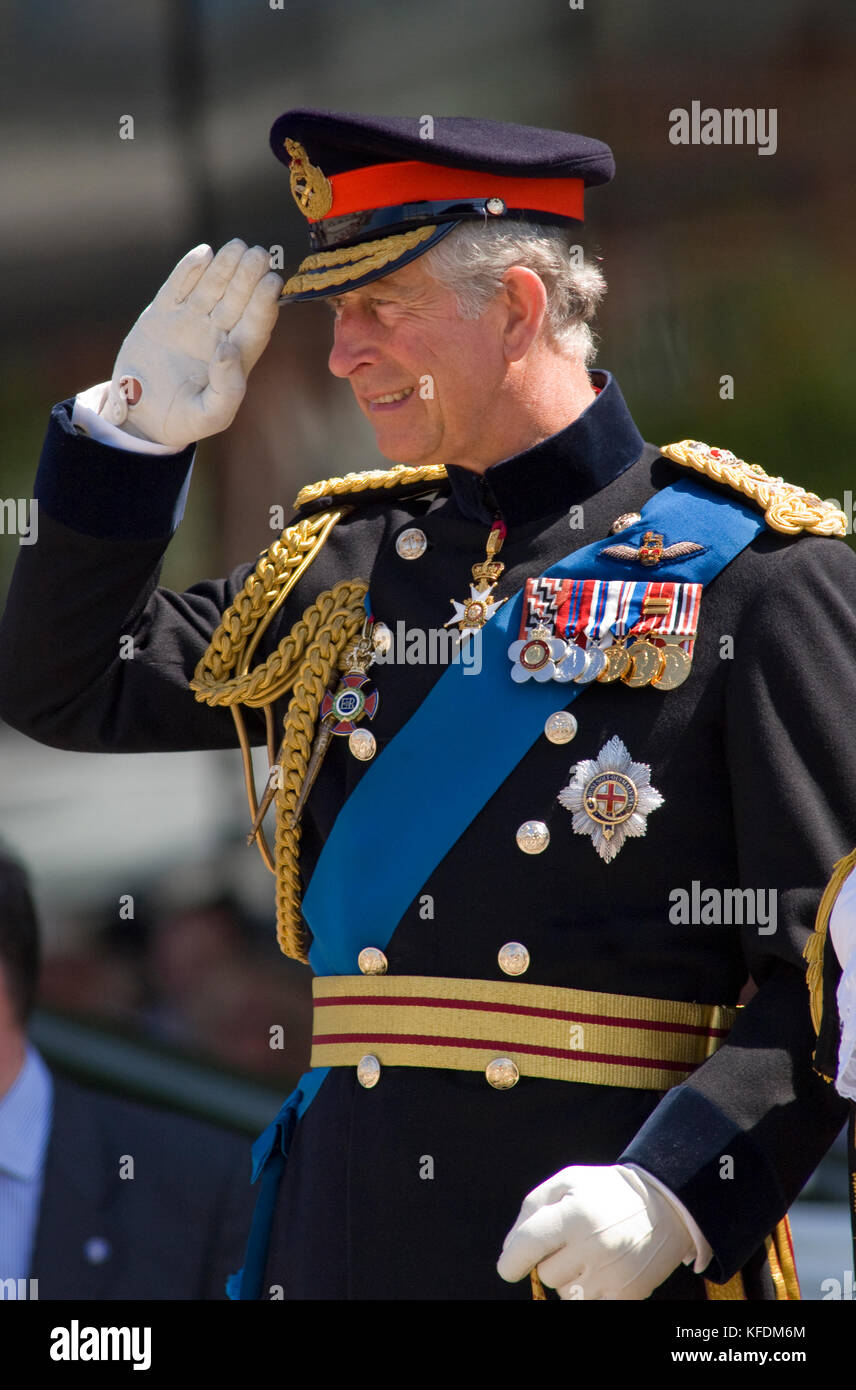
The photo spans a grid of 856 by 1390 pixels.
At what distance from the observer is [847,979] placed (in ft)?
5.64

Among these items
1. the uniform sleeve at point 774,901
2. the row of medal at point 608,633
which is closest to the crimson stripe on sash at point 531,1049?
the uniform sleeve at point 774,901

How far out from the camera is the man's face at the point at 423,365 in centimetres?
230

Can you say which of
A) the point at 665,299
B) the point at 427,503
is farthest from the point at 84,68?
the point at 427,503

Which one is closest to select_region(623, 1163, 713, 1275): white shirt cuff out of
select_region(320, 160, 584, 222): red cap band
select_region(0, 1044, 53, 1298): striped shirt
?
select_region(320, 160, 584, 222): red cap band

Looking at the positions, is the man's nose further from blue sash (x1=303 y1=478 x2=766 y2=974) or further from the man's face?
blue sash (x1=303 y1=478 x2=766 y2=974)

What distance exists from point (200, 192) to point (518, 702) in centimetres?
173

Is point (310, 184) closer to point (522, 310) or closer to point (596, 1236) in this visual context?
point (522, 310)

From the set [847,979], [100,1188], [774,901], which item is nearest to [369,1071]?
[774,901]

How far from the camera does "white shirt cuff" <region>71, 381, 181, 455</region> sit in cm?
242

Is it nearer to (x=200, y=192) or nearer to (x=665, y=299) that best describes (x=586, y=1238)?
(x=665, y=299)

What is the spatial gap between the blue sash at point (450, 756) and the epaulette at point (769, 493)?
0.02 meters

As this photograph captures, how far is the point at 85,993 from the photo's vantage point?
11.4ft

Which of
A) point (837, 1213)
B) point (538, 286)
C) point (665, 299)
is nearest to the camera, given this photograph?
point (538, 286)
